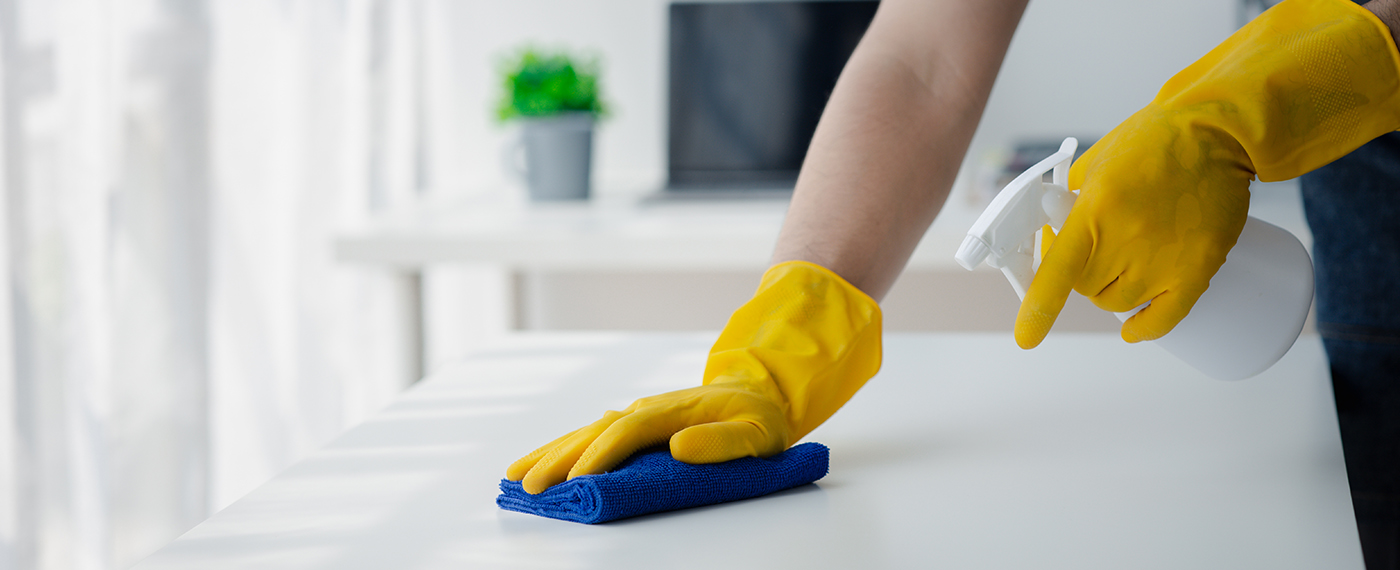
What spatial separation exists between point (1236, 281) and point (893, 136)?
0.25 meters

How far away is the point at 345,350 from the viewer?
1555mm

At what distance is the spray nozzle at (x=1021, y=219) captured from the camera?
18.9 inches

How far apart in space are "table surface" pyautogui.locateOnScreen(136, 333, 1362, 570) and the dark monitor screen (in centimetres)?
116

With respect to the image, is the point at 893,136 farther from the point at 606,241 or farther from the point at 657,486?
the point at 606,241

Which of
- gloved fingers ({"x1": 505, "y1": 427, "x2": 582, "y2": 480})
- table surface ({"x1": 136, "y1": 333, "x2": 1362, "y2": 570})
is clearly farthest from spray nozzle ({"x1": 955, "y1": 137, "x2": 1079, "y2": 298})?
gloved fingers ({"x1": 505, "y1": 427, "x2": 582, "y2": 480})

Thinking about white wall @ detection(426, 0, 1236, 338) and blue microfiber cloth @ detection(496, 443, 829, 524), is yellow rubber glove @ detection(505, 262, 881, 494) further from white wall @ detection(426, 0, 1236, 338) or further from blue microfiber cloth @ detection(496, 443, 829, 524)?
white wall @ detection(426, 0, 1236, 338)

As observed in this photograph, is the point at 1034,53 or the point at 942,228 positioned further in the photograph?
the point at 1034,53

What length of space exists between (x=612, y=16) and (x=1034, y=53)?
846 mm

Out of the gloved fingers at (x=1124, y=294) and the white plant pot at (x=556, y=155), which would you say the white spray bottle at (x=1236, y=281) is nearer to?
the gloved fingers at (x=1124, y=294)

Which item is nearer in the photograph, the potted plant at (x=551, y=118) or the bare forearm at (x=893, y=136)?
the bare forearm at (x=893, y=136)

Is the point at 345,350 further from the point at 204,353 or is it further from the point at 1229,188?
the point at 1229,188

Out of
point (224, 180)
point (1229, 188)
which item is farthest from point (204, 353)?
point (1229, 188)

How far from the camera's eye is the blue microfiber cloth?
0.47m

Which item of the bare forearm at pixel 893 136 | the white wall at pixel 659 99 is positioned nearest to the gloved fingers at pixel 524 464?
the bare forearm at pixel 893 136
